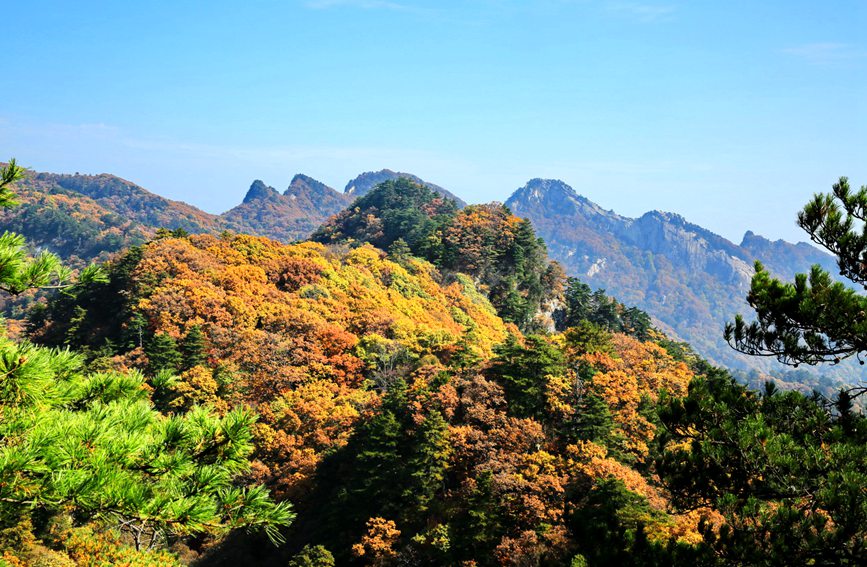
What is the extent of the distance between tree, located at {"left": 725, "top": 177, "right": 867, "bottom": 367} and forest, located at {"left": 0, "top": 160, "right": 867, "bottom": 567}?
0.13ft

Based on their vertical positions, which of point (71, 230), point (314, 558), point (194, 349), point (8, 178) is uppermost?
point (8, 178)

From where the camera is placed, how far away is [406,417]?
27953mm

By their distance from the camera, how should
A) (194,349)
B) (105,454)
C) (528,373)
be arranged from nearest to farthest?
(105,454), (528,373), (194,349)

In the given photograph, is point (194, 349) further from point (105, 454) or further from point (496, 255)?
point (496, 255)

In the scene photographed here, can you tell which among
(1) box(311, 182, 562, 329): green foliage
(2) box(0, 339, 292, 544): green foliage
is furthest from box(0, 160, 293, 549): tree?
(1) box(311, 182, 562, 329): green foliage

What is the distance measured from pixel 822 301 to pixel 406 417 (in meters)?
21.3

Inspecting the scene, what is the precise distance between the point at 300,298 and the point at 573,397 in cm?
2220

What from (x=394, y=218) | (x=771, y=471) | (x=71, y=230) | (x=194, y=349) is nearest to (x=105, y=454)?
(x=771, y=471)

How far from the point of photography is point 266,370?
33.8 m

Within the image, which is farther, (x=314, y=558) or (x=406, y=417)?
(x=406, y=417)

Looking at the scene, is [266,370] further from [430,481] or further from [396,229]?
[396,229]

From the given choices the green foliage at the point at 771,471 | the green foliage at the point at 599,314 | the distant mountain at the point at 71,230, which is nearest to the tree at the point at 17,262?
the green foliage at the point at 771,471

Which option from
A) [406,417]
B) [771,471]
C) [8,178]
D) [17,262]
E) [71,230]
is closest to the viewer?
[17,262]

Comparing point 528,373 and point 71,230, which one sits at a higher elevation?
point 528,373
